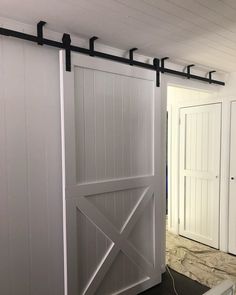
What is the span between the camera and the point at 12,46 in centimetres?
175

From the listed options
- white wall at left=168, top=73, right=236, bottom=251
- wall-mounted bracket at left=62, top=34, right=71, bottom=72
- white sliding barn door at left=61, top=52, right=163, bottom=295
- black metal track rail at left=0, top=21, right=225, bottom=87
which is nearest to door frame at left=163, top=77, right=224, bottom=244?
white wall at left=168, top=73, right=236, bottom=251

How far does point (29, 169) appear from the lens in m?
1.86

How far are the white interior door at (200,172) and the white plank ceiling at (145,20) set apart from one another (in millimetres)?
1216

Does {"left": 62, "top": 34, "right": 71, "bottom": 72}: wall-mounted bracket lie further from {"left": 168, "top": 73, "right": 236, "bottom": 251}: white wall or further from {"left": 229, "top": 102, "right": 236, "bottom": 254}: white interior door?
{"left": 229, "top": 102, "right": 236, "bottom": 254}: white interior door

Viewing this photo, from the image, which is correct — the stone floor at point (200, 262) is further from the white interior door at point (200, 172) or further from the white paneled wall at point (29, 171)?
the white paneled wall at point (29, 171)

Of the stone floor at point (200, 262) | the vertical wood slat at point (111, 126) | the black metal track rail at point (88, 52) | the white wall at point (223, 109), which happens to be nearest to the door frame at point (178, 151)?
the white wall at point (223, 109)

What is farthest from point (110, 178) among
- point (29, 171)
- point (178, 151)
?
point (178, 151)

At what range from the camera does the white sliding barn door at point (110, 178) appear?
6.39 ft

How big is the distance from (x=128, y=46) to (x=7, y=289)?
2232 millimetres

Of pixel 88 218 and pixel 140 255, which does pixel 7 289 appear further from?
pixel 140 255

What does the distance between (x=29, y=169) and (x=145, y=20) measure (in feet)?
4.59

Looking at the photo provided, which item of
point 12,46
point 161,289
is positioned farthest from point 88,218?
point 12,46

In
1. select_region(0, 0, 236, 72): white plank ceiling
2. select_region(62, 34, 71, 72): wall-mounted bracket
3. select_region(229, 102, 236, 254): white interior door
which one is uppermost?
select_region(0, 0, 236, 72): white plank ceiling

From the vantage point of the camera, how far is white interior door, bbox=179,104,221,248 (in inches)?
132
